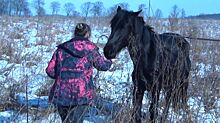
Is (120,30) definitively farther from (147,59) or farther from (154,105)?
(154,105)

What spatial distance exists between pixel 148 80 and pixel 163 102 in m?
0.36

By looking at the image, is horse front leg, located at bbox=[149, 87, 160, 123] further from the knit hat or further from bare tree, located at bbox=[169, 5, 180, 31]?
bare tree, located at bbox=[169, 5, 180, 31]

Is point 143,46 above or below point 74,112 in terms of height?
above

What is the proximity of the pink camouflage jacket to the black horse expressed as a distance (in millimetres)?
370

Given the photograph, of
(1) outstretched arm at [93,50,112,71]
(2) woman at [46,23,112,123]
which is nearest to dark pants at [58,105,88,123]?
(2) woman at [46,23,112,123]

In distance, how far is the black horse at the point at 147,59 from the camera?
5.18 meters

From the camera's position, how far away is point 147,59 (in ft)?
18.5

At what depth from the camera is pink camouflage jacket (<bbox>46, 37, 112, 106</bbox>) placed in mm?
4695

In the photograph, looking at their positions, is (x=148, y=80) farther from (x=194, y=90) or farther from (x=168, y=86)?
(x=194, y=90)

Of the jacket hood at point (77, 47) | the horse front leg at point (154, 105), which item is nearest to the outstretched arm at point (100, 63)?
the jacket hood at point (77, 47)

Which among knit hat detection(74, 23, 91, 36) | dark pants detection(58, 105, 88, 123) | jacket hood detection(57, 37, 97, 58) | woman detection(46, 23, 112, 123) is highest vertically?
knit hat detection(74, 23, 91, 36)

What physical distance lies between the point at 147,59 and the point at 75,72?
126 centimetres

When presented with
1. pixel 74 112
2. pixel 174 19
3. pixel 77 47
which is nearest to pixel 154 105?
pixel 74 112

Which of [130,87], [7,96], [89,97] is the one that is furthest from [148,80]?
[7,96]
